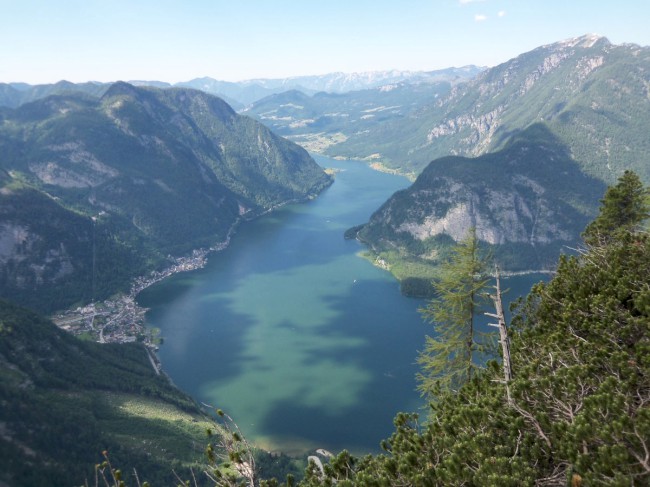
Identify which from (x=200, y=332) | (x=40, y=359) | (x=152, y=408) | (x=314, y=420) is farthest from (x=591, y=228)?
(x=200, y=332)

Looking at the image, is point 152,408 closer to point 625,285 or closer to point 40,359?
Result: point 40,359

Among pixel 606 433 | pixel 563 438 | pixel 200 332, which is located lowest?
pixel 200 332

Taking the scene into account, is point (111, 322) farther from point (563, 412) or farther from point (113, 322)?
point (563, 412)

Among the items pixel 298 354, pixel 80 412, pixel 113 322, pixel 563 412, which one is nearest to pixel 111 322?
pixel 113 322

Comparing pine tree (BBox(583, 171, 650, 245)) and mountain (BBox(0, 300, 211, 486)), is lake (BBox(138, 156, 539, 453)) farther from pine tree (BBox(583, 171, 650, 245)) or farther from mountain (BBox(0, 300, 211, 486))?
pine tree (BBox(583, 171, 650, 245))

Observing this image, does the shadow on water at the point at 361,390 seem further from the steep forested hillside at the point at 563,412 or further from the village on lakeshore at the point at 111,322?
the steep forested hillside at the point at 563,412
